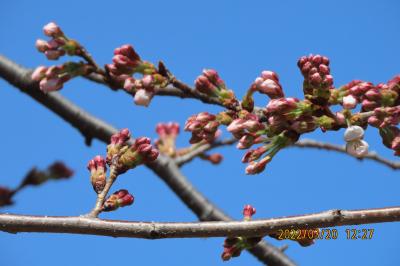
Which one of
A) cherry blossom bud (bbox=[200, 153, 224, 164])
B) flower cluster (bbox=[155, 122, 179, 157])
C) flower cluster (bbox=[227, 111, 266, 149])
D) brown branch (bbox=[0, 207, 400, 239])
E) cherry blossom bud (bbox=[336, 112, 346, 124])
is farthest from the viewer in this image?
flower cluster (bbox=[155, 122, 179, 157])

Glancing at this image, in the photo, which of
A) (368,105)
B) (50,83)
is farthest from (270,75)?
(50,83)

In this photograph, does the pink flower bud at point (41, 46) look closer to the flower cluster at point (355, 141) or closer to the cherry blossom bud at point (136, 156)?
the cherry blossom bud at point (136, 156)

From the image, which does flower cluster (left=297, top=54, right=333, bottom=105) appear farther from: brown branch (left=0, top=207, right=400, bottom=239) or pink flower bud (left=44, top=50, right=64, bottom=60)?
pink flower bud (left=44, top=50, right=64, bottom=60)

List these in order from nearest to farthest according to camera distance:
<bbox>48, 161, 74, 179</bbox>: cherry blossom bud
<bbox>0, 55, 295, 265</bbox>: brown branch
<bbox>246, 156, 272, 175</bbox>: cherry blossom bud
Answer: <bbox>246, 156, 272, 175</bbox>: cherry blossom bud, <bbox>0, 55, 295, 265</bbox>: brown branch, <bbox>48, 161, 74, 179</bbox>: cherry blossom bud

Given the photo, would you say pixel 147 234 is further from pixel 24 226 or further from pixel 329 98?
pixel 329 98

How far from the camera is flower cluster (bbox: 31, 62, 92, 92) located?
8.99ft

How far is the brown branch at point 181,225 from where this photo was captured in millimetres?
2287

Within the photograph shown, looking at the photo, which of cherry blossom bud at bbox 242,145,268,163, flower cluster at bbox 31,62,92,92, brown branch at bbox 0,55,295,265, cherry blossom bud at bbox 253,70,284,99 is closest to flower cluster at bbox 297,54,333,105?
cherry blossom bud at bbox 253,70,284,99

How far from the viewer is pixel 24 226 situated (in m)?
2.31

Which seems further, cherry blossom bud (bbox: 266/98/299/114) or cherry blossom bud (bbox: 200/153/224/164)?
cherry blossom bud (bbox: 200/153/224/164)

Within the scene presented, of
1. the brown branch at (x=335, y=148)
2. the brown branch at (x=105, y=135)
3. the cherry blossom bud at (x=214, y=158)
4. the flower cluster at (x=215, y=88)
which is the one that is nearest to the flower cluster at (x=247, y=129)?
the flower cluster at (x=215, y=88)

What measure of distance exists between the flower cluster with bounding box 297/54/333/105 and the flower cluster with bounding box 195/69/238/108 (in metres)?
0.38

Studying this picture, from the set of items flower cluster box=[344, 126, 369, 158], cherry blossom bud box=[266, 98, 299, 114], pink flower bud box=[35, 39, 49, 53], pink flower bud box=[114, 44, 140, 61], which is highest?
pink flower bud box=[114, 44, 140, 61]

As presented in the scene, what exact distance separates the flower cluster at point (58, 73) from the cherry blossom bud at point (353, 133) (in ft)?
4.15
